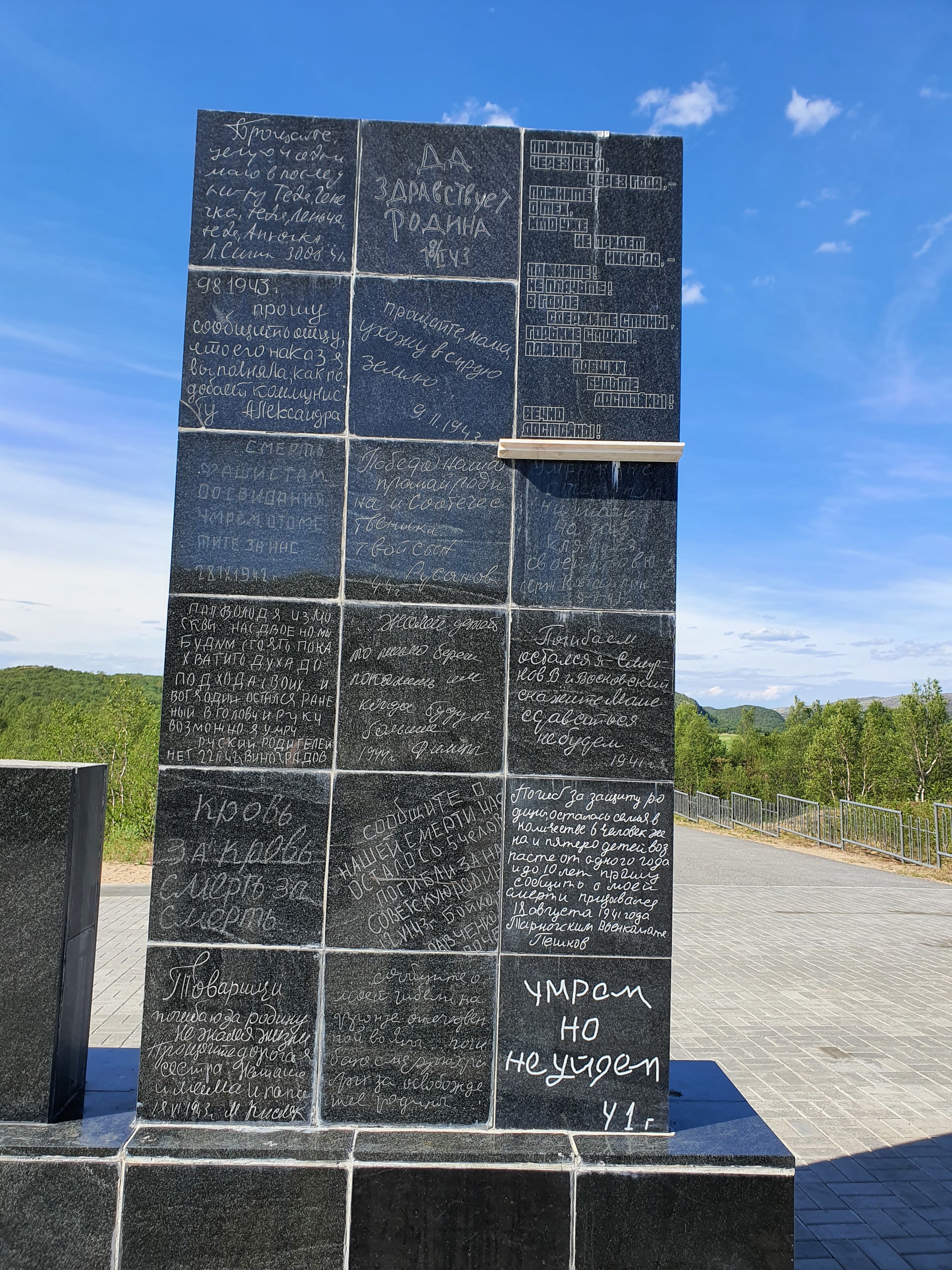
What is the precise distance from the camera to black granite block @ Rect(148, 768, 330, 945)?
4.32 metres

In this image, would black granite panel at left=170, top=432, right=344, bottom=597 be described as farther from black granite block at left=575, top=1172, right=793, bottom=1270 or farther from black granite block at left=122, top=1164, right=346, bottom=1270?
black granite block at left=575, top=1172, right=793, bottom=1270

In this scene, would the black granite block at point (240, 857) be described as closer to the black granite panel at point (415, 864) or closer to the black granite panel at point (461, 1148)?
the black granite panel at point (415, 864)

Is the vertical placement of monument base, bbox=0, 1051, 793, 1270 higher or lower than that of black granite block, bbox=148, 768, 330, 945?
lower

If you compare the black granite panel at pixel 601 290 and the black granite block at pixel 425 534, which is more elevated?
the black granite panel at pixel 601 290

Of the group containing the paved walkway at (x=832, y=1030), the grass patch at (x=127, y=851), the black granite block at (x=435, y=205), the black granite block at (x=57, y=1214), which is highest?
the black granite block at (x=435, y=205)

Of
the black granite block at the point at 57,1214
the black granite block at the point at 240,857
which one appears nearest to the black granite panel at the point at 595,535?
the black granite block at the point at 240,857

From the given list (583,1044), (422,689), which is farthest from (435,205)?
(583,1044)

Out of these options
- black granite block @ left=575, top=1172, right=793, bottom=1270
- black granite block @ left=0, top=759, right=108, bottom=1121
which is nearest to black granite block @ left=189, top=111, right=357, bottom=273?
black granite block @ left=0, top=759, right=108, bottom=1121

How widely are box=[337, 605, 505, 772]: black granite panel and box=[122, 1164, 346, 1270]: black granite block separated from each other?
188cm

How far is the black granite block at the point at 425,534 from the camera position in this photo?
14.8ft

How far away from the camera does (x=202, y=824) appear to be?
14.4 feet

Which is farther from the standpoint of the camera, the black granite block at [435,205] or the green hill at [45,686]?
the green hill at [45,686]

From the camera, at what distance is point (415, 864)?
437 cm

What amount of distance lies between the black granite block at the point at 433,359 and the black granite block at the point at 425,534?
22cm
